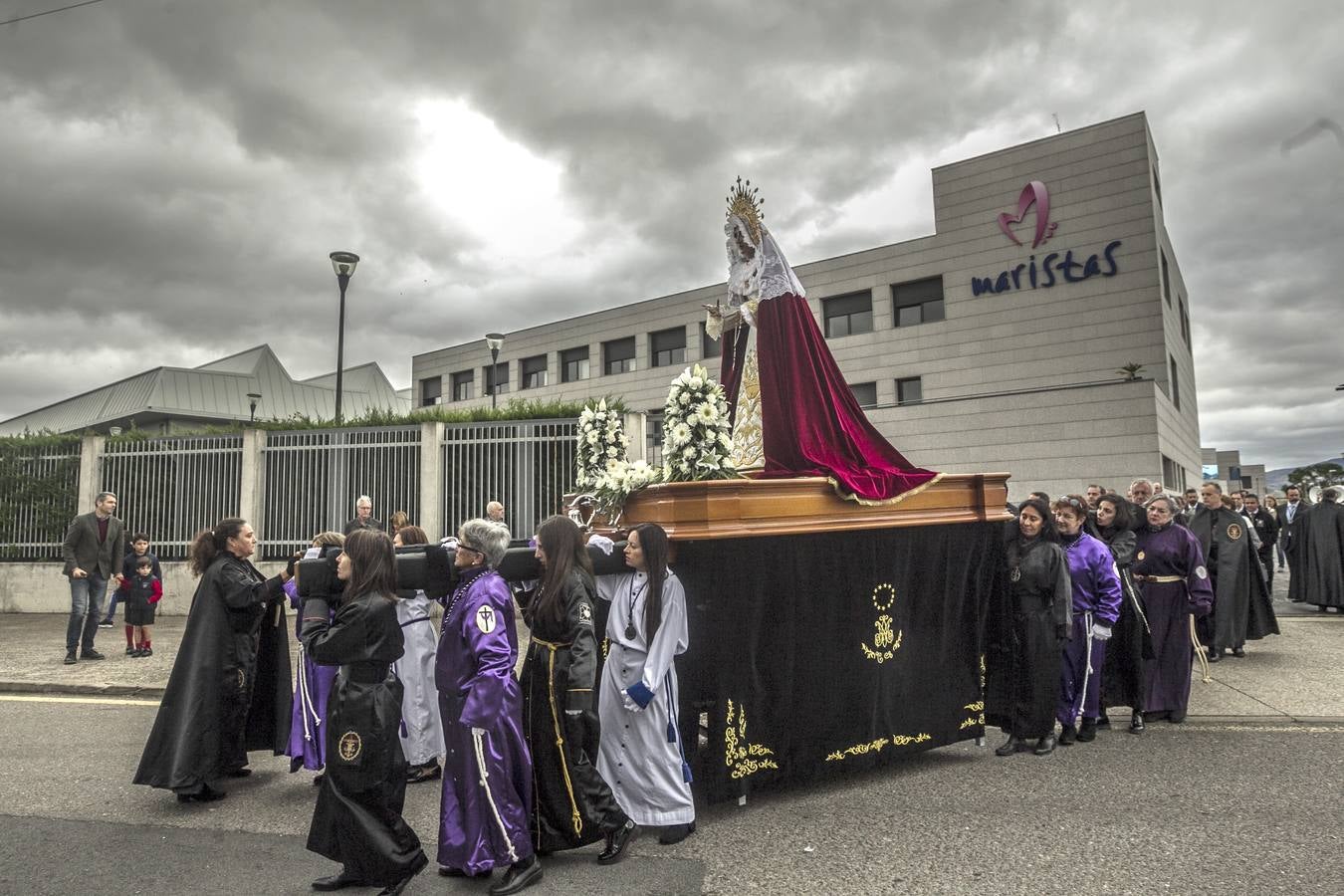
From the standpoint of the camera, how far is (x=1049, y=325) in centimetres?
2939

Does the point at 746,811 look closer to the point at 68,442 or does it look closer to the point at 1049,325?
the point at 68,442

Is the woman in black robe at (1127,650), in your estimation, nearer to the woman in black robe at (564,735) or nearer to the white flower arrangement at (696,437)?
the white flower arrangement at (696,437)

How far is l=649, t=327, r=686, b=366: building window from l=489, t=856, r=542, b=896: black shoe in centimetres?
3517

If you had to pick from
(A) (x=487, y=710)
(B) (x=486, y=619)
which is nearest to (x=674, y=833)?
(A) (x=487, y=710)

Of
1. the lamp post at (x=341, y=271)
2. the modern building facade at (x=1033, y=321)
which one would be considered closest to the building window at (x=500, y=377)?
the modern building facade at (x=1033, y=321)

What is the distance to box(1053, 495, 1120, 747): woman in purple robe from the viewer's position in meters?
5.79

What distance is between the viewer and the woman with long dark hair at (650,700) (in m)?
4.05

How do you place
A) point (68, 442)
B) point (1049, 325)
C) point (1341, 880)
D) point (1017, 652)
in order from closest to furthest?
point (1341, 880) → point (1017, 652) → point (68, 442) → point (1049, 325)

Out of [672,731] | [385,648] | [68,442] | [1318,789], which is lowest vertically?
[1318,789]

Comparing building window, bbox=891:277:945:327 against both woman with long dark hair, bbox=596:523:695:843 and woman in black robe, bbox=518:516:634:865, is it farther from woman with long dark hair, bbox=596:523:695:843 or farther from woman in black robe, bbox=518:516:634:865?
woman in black robe, bbox=518:516:634:865

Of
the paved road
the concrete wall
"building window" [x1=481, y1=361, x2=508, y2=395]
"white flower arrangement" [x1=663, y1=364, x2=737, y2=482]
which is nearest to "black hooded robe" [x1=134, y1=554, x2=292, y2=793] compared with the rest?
the paved road

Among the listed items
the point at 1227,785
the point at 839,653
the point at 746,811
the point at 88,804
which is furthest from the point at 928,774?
the point at 88,804

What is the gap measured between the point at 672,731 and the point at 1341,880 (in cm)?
298

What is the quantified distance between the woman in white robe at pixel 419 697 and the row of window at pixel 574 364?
30.7m
